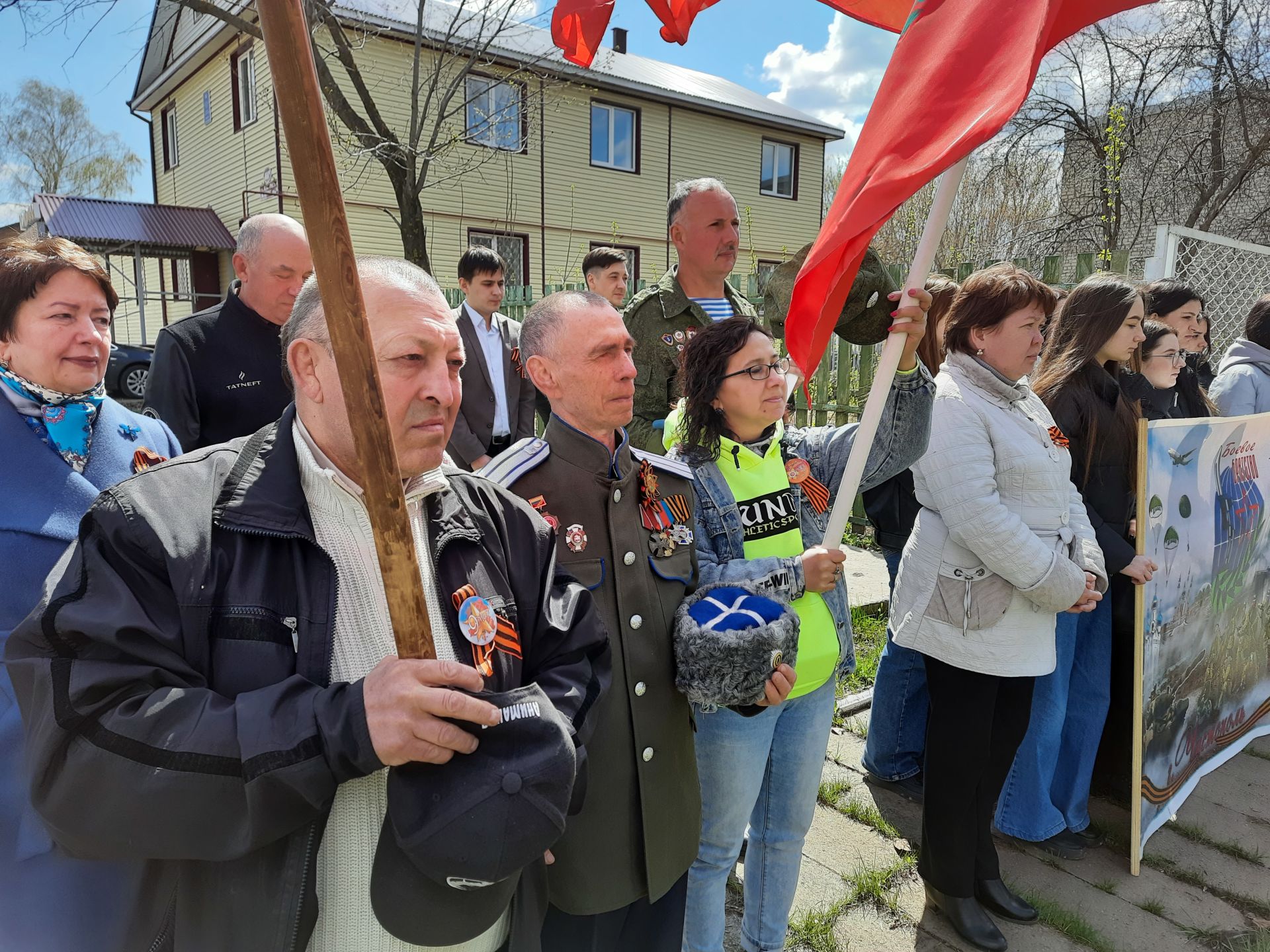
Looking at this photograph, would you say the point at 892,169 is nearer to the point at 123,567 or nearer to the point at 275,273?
the point at 123,567

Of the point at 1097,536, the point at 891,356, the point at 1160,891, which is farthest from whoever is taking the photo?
the point at 1097,536

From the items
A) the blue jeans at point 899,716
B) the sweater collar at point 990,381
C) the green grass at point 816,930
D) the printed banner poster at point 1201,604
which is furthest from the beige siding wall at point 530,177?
the green grass at point 816,930

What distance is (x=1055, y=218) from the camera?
58.4ft

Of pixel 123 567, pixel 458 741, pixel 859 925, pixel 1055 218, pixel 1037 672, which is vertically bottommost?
pixel 859 925

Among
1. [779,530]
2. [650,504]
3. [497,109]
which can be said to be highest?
[497,109]

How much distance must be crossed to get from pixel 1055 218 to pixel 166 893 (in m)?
20.5

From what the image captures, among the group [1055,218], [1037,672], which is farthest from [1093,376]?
[1055,218]

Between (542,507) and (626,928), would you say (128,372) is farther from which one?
(626,928)

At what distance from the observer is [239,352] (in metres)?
3.12

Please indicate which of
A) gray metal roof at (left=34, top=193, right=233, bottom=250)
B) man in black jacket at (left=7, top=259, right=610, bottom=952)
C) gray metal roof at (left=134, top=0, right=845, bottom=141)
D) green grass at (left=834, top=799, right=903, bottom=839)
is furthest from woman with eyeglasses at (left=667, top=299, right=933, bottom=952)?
gray metal roof at (left=34, top=193, right=233, bottom=250)

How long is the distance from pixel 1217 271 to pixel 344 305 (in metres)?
7.12

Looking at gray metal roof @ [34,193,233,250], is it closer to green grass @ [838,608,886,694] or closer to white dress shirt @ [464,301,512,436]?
white dress shirt @ [464,301,512,436]

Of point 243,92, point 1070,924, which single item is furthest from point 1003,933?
point 243,92

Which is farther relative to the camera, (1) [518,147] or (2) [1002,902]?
(1) [518,147]
